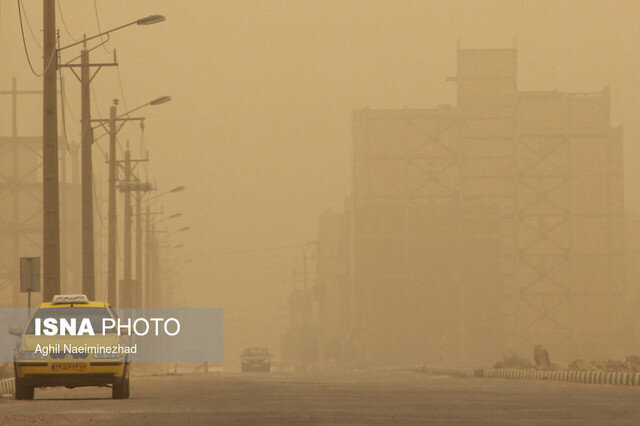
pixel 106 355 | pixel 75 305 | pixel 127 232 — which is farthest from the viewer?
pixel 127 232

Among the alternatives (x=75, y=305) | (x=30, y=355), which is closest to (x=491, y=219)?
(x=75, y=305)

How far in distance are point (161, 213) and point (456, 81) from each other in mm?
47725

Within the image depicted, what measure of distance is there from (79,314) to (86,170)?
17586 mm

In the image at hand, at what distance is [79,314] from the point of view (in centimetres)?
2095

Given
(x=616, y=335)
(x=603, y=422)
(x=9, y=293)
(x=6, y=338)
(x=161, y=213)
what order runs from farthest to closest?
1. (x=616, y=335)
2. (x=9, y=293)
3. (x=161, y=213)
4. (x=6, y=338)
5. (x=603, y=422)

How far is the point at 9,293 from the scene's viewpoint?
11875 centimetres

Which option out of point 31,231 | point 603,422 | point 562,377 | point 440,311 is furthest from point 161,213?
point 603,422

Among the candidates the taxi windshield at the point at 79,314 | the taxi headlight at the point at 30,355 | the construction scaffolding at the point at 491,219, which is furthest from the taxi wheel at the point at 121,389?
the construction scaffolding at the point at 491,219

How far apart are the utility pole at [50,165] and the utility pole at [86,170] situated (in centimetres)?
815

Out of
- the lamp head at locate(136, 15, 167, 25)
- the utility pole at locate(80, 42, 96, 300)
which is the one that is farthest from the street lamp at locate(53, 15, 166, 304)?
the lamp head at locate(136, 15, 167, 25)

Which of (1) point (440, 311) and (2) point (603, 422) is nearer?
(2) point (603, 422)

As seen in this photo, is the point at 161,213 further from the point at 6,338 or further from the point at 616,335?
the point at 616,335

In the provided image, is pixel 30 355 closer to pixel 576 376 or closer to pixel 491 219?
pixel 576 376

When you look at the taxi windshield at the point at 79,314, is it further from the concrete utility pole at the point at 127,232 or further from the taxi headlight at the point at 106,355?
the concrete utility pole at the point at 127,232
